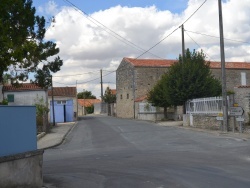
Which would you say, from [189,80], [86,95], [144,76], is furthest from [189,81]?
[86,95]

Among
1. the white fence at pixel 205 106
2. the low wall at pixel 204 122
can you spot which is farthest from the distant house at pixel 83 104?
the white fence at pixel 205 106

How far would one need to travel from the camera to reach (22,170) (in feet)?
27.8

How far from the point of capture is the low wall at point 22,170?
800 cm

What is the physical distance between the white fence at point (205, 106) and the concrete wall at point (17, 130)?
2043cm

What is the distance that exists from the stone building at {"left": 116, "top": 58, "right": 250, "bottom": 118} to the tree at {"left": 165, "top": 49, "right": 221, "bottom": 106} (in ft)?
79.0

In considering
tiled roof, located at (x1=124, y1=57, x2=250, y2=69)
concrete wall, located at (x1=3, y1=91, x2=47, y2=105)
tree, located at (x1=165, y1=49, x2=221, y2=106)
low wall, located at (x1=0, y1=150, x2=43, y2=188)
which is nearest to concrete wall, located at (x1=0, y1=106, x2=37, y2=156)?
low wall, located at (x1=0, y1=150, x2=43, y2=188)

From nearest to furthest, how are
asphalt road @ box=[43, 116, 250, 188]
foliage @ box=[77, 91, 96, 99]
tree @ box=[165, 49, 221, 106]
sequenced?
1. asphalt road @ box=[43, 116, 250, 188]
2. tree @ box=[165, 49, 221, 106]
3. foliage @ box=[77, 91, 96, 99]

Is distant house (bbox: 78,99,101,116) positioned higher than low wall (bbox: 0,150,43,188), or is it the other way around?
distant house (bbox: 78,99,101,116)

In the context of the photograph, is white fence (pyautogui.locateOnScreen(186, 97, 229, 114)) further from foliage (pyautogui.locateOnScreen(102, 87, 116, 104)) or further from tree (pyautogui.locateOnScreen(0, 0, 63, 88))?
foliage (pyautogui.locateOnScreen(102, 87, 116, 104))

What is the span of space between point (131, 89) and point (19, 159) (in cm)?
5236

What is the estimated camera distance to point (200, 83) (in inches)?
1270

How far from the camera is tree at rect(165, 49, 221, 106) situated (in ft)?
106

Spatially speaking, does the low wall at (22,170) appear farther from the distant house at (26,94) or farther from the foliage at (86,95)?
the foliage at (86,95)

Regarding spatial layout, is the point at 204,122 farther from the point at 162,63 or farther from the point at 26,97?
the point at 162,63
